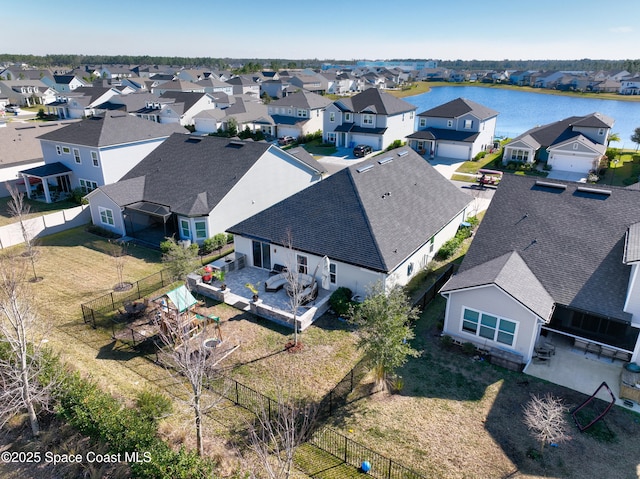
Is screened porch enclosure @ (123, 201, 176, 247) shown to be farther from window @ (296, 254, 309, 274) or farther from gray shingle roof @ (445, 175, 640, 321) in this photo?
gray shingle roof @ (445, 175, 640, 321)

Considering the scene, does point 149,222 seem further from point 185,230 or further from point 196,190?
point 196,190

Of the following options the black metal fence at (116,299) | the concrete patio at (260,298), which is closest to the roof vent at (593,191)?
the concrete patio at (260,298)

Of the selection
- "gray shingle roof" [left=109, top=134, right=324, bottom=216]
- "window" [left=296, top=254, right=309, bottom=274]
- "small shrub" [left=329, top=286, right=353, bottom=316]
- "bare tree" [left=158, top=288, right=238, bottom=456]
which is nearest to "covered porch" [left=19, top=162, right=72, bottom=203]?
"gray shingle roof" [left=109, top=134, right=324, bottom=216]

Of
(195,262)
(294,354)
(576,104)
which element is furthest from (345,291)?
(576,104)

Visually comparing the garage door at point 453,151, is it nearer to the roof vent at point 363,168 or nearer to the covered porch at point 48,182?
the roof vent at point 363,168

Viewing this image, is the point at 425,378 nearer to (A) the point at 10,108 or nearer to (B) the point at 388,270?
(B) the point at 388,270
